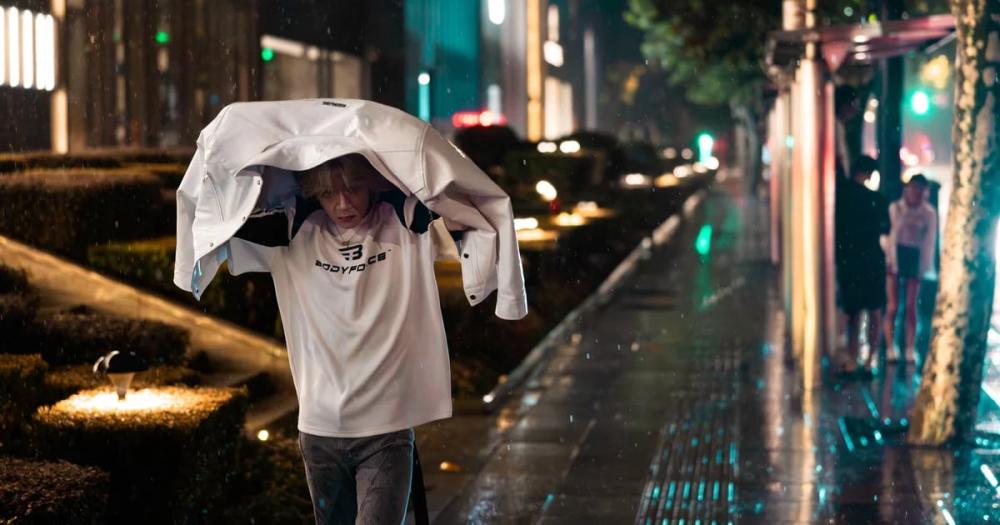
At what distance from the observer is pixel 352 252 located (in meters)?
4.76

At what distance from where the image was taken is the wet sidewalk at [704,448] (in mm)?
7871

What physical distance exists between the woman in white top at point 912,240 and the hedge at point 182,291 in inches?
203

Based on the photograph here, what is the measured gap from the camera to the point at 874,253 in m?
11.8

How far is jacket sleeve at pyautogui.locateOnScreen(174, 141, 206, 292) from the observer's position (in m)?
4.88

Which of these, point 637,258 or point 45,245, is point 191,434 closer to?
point 45,245

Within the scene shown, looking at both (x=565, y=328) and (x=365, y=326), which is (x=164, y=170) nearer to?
(x=565, y=328)

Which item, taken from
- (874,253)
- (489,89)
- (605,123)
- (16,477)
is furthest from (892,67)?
(605,123)

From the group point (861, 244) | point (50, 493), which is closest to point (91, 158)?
point (861, 244)

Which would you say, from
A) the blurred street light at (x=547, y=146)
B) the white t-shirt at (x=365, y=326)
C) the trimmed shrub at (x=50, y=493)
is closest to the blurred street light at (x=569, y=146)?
the blurred street light at (x=547, y=146)

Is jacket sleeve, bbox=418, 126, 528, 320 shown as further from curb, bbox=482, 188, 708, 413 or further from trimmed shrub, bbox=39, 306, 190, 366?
curb, bbox=482, 188, 708, 413

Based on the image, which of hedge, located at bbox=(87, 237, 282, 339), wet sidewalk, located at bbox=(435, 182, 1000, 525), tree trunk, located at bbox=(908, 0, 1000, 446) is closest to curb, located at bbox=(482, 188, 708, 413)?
wet sidewalk, located at bbox=(435, 182, 1000, 525)

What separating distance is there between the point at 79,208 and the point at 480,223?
6980mm

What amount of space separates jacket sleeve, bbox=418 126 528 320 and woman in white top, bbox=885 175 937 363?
8076 mm

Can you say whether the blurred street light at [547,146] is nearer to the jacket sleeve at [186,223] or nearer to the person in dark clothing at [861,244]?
the person in dark clothing at [861,244]
